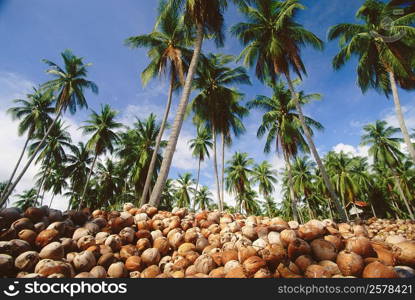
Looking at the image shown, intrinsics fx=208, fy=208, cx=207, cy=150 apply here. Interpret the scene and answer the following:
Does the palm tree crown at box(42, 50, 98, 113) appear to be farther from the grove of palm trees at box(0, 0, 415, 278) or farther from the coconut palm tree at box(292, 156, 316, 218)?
the coconut palm tree at box(292, 156, 316, 218)

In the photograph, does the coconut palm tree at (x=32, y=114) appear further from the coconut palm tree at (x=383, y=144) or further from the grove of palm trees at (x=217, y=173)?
the coconut palm tree at (x=383, y=144)

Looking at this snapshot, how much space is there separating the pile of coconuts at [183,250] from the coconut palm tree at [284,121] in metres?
15.2

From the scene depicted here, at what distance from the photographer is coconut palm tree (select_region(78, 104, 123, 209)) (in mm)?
23578

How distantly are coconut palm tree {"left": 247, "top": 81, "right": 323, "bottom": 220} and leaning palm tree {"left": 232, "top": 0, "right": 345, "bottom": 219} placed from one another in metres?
4.34

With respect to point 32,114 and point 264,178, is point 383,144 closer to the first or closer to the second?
point 264,178

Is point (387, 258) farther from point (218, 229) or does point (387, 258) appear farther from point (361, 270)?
point (218, 229)

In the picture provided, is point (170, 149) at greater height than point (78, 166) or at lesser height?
lesser

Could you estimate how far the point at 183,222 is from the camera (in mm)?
3746

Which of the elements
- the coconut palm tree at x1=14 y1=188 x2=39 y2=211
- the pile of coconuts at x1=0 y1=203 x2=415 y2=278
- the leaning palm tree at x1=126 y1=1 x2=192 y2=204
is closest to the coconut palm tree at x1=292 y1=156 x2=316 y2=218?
the leaning palm tree at x1=126 y1=1 x2=192 y2=204

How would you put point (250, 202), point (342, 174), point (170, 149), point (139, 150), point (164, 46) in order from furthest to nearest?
point (250, 202) → point (342, 174) → point (139, 150) → point (164, 46) → point (170, 149)

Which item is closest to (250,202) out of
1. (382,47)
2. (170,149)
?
(382,47)

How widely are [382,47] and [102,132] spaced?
25740mm

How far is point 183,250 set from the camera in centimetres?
304

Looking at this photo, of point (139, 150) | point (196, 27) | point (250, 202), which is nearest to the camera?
point (196, 27)
